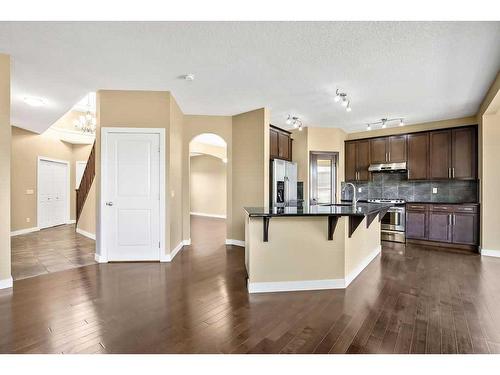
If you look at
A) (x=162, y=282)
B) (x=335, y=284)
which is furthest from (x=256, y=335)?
Answer: (x=162, y=282)

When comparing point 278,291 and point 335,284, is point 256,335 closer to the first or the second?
point 278,291

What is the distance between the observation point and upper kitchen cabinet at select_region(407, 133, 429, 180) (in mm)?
5367

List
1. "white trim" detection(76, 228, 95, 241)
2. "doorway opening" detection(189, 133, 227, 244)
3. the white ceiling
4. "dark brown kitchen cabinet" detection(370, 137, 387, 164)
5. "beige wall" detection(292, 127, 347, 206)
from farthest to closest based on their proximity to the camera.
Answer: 1. "doorway opening" detection(189, 133, 227, 244)
2. "beige wall" detection(292, 127, 347, 206)
3. "dark brown kitchen cabinet" detection(370, 137, 387, 164)
4. "white trim" detection(76, 228, 95, 241)
5. the white ceiling

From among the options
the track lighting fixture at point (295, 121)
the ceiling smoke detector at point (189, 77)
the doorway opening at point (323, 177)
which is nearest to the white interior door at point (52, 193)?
the ceiling smoke detector at point (189, 77)

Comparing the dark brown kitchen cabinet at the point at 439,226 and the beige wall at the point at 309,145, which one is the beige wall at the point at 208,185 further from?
the dark brown kitchen cabinet at the point at 439,226

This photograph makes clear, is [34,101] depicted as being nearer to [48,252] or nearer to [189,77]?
[48,252]

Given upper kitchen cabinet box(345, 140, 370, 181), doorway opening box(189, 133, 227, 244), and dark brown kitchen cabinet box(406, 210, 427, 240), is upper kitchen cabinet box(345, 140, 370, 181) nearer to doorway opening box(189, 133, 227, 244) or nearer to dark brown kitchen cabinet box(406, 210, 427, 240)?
dark brown kitchen cabinet box(406, 210, 427, 240)

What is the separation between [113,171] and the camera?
3.84 metres

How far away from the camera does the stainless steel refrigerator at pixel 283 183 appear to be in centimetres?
497

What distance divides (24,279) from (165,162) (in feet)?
7.48

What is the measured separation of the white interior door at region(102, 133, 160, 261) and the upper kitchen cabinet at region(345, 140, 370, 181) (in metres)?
4.65

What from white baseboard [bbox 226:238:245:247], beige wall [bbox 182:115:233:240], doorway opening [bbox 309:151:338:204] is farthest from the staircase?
doorway opening [bbox 309:151:338:204]

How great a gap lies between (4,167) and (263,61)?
318 cm

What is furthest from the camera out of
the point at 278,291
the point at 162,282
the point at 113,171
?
the point at 113,171
